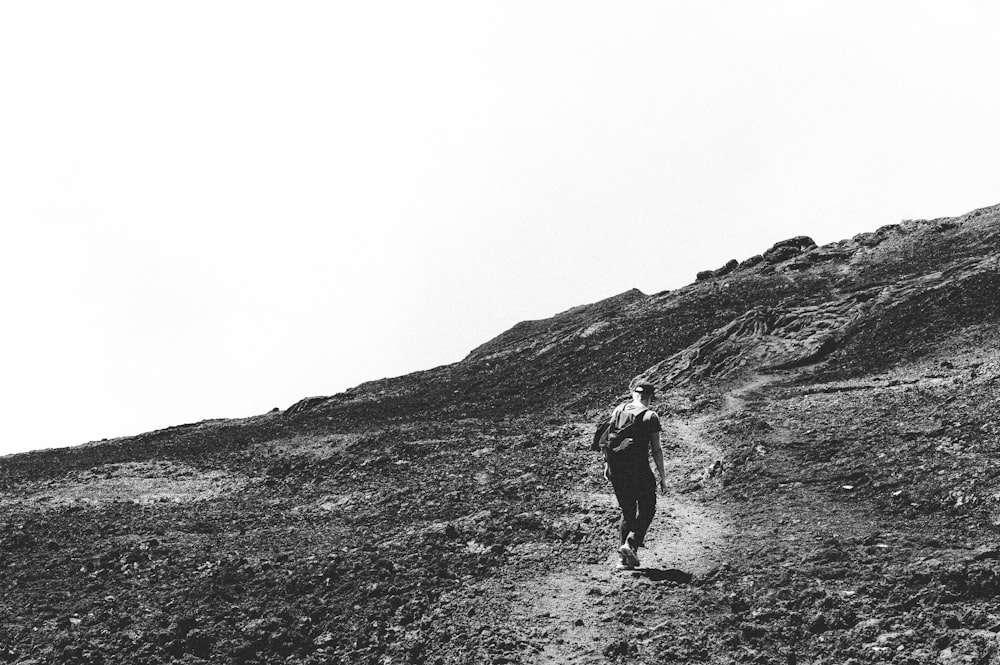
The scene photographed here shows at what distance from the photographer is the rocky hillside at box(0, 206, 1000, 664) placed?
8844 millimetres

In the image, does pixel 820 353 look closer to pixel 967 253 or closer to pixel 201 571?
pixel 967 253

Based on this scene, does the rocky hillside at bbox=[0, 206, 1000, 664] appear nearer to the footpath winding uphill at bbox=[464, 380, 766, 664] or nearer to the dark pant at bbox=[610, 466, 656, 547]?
the footpath winding uphill at bbox=[464, 380, 766, 664]

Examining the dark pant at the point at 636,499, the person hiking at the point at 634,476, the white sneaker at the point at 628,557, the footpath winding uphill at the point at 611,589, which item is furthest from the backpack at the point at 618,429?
the footpath winding uphill at the point at 611,589

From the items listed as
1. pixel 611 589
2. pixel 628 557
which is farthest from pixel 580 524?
pixel 611 589

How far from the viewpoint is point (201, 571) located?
12711 mm

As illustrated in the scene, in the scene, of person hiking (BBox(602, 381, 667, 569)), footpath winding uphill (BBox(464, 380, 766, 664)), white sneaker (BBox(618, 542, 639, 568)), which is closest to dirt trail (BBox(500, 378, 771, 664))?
footpath winding uphill (BBox(464, 380, 766, 664))

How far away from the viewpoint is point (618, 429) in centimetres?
1095

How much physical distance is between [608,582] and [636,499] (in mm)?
1187

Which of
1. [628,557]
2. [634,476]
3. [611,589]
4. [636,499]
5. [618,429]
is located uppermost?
[618,429]

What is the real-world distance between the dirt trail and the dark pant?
1.86 feet

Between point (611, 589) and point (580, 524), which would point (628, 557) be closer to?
point (611, 589)

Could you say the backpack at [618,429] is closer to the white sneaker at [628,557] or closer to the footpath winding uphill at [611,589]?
the white sneaker at [628,557]

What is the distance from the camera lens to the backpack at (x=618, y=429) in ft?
35.3

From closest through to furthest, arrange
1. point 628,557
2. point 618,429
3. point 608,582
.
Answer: point 608,582 < point 628,557 < point 618,429
